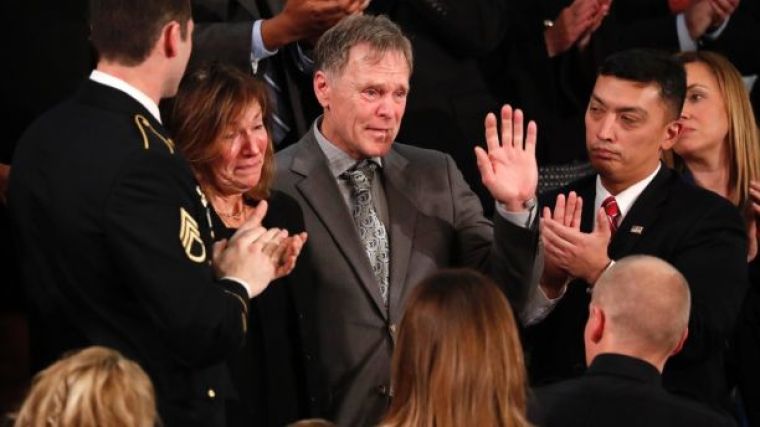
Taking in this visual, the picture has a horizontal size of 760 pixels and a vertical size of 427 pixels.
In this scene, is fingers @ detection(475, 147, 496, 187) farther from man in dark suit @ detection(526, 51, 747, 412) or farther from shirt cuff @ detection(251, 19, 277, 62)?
shirt cuff @ detection(251, 19, 277, 62)

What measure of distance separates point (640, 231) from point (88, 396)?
7.16ft

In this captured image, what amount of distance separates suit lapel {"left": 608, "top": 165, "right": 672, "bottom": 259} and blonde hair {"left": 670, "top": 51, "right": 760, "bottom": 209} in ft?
2.36

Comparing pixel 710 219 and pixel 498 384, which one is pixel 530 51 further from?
pixel 498 384

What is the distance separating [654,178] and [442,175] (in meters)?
0.72

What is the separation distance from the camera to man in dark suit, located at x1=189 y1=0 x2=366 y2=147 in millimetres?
5020

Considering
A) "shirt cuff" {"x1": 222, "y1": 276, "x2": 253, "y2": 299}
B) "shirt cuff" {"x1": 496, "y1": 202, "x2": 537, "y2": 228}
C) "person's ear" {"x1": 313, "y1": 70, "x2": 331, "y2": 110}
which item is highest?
"person's ear" {"x1": 313, "y1": 70, "x2": 331, "y2": 110}

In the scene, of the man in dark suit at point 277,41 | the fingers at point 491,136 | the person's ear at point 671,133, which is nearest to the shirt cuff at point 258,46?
the man in dark suit at point 277,41

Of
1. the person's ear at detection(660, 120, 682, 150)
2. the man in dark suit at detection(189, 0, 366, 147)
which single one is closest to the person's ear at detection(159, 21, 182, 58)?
the man in dark suit at detection(189, 0, 366, 147)

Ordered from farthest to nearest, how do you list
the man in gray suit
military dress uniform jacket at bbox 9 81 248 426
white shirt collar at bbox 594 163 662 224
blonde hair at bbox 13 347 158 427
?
1. white shirt collar at bbox 594 163 662 224
2. the man in gray suit
3. military dress uniform jacket at bbox 9 81 248 426
4. blonde hair at bbox 13 347 158 427

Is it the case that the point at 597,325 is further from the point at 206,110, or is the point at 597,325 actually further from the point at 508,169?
the point at 206,110

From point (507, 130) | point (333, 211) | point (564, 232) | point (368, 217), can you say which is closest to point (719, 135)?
point (564, 232)

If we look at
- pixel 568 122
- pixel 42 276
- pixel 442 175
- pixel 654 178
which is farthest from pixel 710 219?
pixel 42 276

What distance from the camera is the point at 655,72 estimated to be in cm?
501

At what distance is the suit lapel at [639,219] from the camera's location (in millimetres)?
4805
